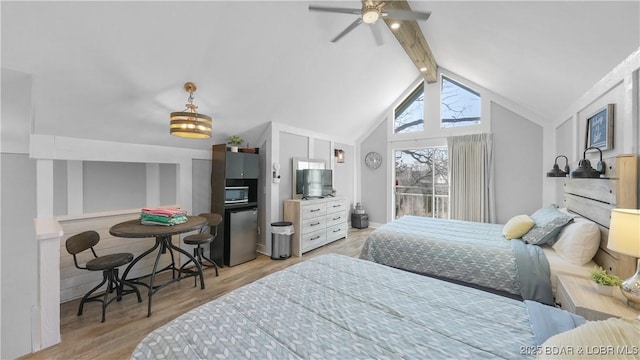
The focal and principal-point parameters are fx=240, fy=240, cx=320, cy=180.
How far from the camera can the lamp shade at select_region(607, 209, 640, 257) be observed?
1.19m

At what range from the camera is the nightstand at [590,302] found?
4.18ft

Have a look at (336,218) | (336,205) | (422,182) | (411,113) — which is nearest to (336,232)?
(336,218)

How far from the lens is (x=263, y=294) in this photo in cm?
140

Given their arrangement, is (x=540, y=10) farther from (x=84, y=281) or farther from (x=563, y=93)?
(x=84, y=281)

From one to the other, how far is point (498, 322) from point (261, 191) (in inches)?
138

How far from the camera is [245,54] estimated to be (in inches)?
109

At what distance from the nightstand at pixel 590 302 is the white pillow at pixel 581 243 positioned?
0.40 m

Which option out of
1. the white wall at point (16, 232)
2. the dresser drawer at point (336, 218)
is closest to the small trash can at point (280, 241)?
the dresser drawer at point (336, 218)

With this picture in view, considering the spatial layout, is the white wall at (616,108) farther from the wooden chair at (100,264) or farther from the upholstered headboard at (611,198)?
the wooden chair at (100,264)

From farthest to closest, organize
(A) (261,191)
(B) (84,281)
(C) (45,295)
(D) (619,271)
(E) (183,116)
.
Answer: (A) (261,191) → (B) (84,281) → (E) (183,116) → (C) (45,295) → (D) (619,271)

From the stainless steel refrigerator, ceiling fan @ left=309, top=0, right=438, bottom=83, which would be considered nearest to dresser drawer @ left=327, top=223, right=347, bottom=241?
the stainless steel refrigerator

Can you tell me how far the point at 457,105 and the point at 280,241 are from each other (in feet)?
14.2

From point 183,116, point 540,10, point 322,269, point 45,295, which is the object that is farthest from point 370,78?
point 45,295

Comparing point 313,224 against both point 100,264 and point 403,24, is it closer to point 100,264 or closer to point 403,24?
point 100,264
